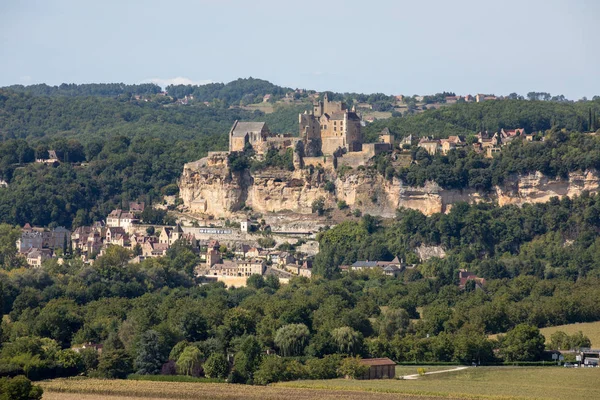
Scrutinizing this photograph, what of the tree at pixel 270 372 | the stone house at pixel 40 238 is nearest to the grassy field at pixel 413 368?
the tree at pixel 270 372

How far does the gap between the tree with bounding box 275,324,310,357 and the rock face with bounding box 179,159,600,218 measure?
2845 cm

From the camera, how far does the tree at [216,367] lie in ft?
196

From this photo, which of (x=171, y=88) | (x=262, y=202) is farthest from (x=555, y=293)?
(x=171, y=88)

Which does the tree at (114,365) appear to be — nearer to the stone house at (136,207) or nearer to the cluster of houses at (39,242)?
the cluster of houses at (39,242)

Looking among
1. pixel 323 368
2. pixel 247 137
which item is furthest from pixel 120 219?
pixel 323 368

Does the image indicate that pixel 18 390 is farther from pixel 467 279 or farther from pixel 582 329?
pixel 467 279

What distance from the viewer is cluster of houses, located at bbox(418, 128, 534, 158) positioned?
3708 inches

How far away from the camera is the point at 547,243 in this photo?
286 feet

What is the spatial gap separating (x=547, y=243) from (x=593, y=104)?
32.5 meters

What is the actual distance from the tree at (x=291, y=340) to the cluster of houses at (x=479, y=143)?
31424 mm

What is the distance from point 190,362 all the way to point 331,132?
37628 millimetres

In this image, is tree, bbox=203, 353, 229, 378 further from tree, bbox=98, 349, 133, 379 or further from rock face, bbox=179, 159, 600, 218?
rock face, bbox=179, 159, 600, 218

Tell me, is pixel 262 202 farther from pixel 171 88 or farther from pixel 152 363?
pixel 171 88

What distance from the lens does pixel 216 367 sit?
59969 millimetres
